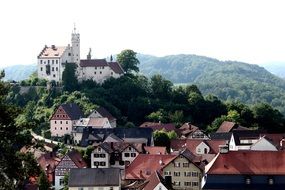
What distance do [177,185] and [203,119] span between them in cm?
4398

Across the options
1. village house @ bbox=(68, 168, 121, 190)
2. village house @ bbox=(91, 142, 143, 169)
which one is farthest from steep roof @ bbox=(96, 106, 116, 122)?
village house @ bbox=(68, 168, 121, 190)

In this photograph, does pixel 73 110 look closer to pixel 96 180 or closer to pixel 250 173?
pixel 96 180

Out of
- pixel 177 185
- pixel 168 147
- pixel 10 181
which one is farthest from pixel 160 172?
pixel 10 181

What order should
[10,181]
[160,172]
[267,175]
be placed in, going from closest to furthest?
[10,181] → [267,175] → [160,172]

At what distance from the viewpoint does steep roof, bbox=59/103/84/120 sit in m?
87.9

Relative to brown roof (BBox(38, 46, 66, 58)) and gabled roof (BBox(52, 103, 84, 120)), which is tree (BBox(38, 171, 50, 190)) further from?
brown roof (BBox(38, 46, 66, 58))

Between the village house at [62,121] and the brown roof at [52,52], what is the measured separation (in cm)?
1531

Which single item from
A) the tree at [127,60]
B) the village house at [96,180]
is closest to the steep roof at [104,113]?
the tree at [127,60]

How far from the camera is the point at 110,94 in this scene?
97.8 metres

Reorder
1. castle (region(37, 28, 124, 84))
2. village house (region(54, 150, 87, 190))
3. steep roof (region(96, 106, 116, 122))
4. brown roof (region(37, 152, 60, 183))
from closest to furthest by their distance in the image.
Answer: village house (region(54, 150, 87, 190))
brown roof (region(37, 152, 60, 183))
steep roof (region(96, 106, 116, 122))
castle (region(37, 28, 124, 84))

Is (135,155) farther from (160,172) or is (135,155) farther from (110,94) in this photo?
(110,94)

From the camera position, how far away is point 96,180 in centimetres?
5612

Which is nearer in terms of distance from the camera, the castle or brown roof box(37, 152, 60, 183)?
brown roof box(37, 152, 60, 183)

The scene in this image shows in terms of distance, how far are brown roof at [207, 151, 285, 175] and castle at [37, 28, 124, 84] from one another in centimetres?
5550
